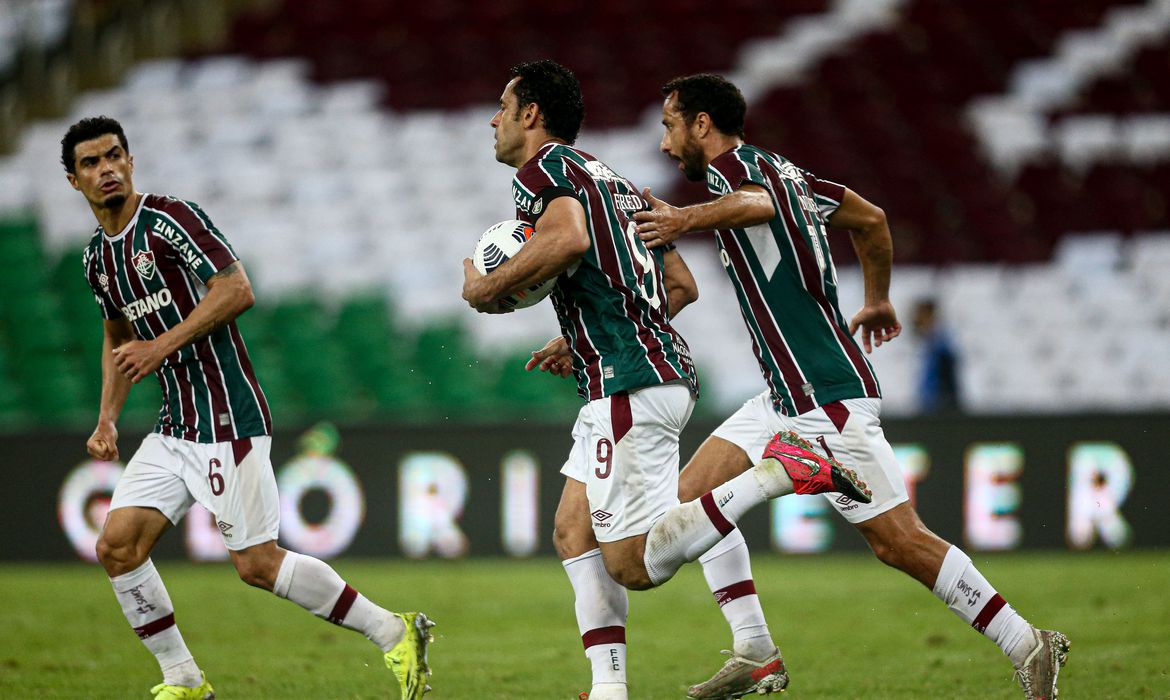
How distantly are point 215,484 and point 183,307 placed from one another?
0.70m

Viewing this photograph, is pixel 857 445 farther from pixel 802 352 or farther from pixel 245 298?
pixel 245 298

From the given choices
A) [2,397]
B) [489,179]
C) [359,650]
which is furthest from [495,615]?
[489,179]

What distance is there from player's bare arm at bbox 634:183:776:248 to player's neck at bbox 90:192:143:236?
2081 millimetres

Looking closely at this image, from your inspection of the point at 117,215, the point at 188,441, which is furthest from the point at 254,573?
the point at 117,215

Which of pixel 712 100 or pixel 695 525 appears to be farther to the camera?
pixel 712 100

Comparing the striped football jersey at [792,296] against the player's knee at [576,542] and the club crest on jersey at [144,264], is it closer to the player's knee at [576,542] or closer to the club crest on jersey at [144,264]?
the player's knee at [576,542]

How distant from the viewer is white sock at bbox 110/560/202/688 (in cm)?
541

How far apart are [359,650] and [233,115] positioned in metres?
11.6

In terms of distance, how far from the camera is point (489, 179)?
53.9 ft

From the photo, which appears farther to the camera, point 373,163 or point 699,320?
point 373,163

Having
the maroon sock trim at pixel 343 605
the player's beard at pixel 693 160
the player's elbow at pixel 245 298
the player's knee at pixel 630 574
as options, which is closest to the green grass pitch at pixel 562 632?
the maroon sock trim at pixel 343 605

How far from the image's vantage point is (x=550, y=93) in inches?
198

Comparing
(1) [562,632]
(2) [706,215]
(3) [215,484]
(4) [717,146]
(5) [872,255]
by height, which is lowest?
(1) [562,632]

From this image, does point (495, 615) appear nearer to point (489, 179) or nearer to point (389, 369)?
point (389, 369)
